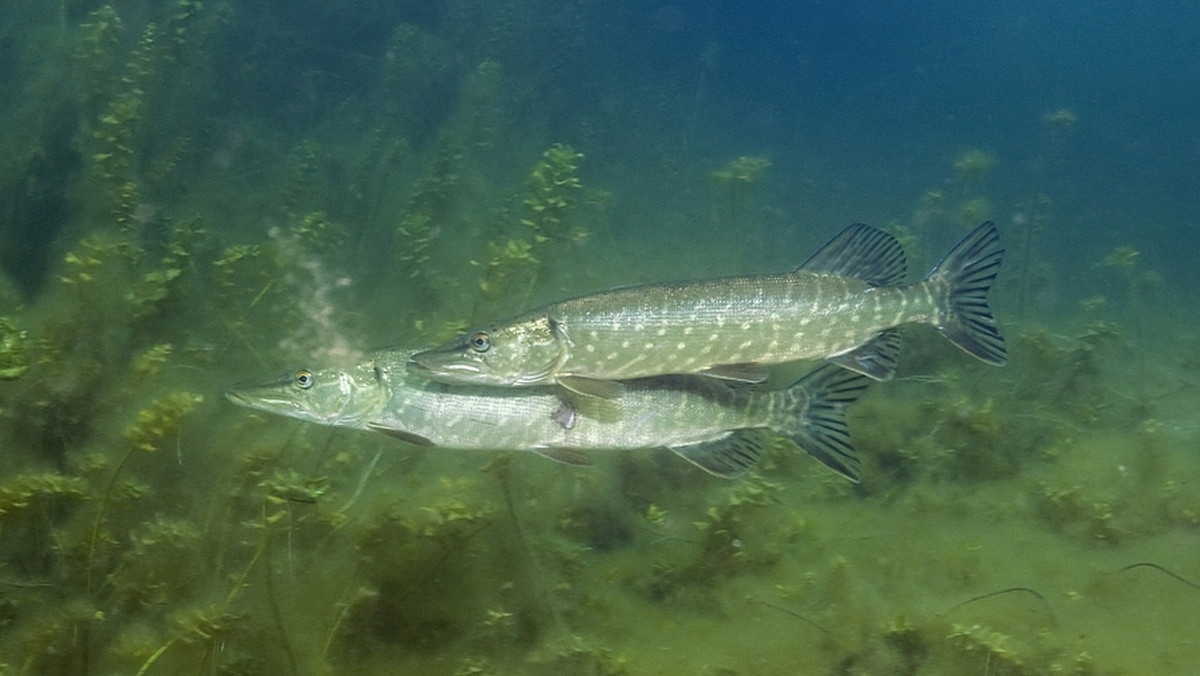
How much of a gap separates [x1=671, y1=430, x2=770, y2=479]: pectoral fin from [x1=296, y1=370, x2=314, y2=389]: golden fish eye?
7.01 feet

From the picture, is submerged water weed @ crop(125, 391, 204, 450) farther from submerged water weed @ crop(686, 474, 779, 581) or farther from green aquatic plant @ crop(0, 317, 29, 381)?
submerged water weed @ crop(686, 474, 779, 581)

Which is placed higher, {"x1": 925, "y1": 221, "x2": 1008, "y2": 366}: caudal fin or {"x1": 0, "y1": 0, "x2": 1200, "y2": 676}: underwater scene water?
{"x1": 925, "y1": 221, "x2": 1008, "y2": 366}: caudal fin

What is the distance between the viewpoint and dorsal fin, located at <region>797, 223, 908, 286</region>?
14.6ft

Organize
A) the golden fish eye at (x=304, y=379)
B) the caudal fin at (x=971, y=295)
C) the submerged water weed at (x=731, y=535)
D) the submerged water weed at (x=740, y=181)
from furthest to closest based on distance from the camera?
the submerged water weed at (x=740, y=181)
the submerged water weed at (x=731, y=535)
the caudal fin at (x=971, y=295)
the golden fish eye at (x=304, y=379)

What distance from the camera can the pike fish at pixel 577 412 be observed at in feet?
13.6

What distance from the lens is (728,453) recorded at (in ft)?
14.6

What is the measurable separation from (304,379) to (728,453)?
2492 millimetres

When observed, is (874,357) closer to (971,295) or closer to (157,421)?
(971,295)

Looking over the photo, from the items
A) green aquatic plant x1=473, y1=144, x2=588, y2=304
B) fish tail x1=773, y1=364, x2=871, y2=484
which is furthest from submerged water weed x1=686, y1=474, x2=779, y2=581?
green aquatic plant x1=473, y1=144, x2=588, y2=304

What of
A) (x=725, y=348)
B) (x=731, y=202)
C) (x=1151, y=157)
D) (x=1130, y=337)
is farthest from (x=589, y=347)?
(x=1151, y=157)

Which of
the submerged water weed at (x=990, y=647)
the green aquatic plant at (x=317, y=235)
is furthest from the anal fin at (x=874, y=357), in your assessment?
the green aquatic plant at (x=317, y=235)

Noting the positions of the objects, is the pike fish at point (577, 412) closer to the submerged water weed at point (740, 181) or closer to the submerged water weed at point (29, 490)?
the submerged water weed at point (29, 490)

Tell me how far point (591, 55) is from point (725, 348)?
18418mm

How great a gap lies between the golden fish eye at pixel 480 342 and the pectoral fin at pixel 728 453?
129cm
